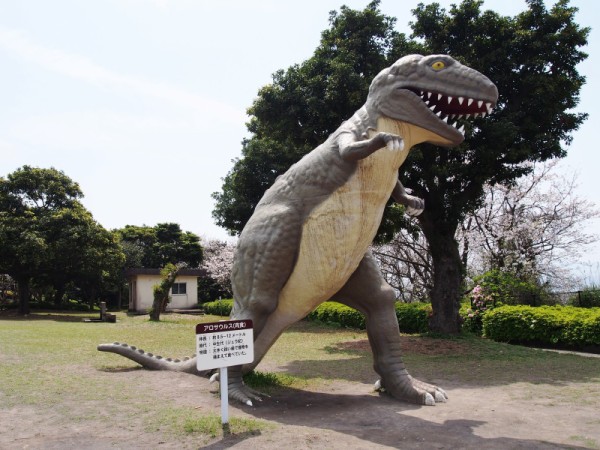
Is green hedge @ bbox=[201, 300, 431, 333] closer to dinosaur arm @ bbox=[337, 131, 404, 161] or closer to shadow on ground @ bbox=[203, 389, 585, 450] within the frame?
shadow on ground @ bbox=[203, 389, 585, 450]

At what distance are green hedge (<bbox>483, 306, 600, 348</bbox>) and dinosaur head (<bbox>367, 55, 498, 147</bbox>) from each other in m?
7.33

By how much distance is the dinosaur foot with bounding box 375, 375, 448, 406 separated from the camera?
5.57 metres

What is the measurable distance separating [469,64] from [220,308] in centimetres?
1717

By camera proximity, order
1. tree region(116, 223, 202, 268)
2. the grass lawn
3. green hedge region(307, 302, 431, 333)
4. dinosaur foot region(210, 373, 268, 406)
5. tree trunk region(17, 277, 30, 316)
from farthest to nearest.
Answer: tree region(116, 223, 202, 268) → tree trunk region(17, 277, 30, 316) → green hedge region(307, 302, 431, 333) → dinosaur foot region(210, 373, 268, 406) → the grass lawn

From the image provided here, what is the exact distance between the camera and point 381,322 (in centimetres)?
590

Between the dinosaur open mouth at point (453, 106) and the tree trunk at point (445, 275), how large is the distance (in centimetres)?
730

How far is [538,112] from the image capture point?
36.1ft

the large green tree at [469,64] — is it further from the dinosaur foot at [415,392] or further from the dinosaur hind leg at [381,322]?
the dinosaur foot at [415,392]

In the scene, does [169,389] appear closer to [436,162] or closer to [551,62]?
[436,162]

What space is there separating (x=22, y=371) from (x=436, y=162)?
29.3 ft

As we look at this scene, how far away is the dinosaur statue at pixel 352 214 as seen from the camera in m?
5.22

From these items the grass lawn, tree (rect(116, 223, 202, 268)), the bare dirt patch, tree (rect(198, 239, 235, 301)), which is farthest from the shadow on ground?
tree (rect(116, 223, 202, 268))

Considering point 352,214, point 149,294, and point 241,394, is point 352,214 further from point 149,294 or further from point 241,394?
point 149,294

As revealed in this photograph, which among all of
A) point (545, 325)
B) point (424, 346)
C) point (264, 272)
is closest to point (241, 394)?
point (264, 272)
